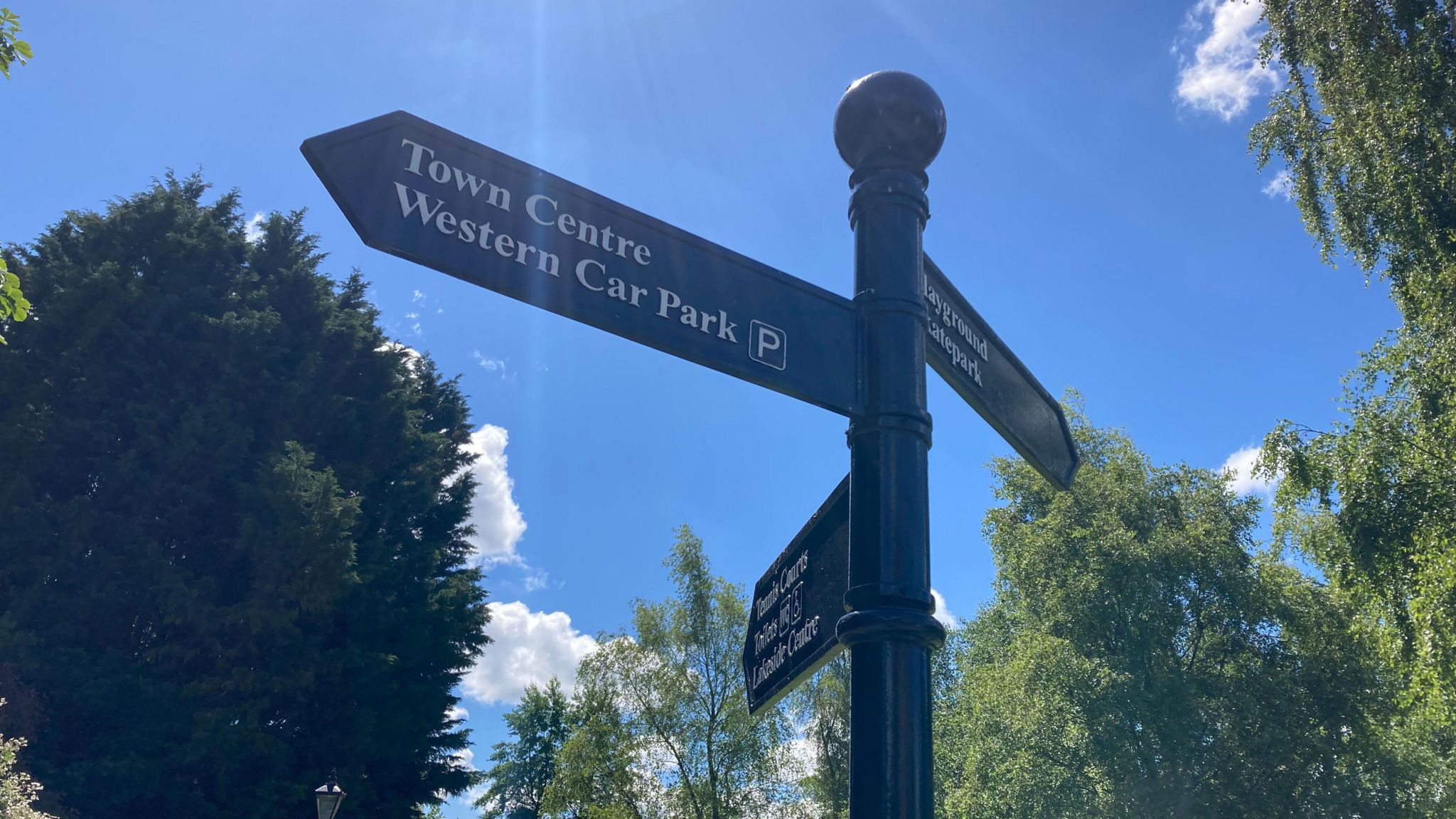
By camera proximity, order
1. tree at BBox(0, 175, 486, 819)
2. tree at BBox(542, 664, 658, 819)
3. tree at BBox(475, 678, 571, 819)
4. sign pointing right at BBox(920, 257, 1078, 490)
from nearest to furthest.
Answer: sign pointing right at BBox(920, 257, 1078, 490)
tree at BBox(0, 175, 486, 819)
tree at BBox(542, 664, 658, 819)
tree at BBox(475, 678, 571, 819)

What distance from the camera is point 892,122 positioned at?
2609 mm

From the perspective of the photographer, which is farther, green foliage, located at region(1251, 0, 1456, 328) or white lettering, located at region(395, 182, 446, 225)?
green foliage, located at region(1251, 0, 1456, 328)

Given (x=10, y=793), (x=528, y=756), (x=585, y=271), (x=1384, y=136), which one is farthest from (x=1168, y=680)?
(x=528, y=756)

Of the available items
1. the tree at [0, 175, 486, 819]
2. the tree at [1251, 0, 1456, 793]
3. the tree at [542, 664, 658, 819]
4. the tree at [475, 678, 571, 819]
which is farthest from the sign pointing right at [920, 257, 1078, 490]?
the tree at [475, 678, 571, 819]

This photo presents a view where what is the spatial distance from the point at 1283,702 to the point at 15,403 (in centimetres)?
2604

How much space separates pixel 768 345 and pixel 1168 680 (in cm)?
2005

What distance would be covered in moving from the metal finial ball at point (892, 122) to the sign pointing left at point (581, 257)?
1.45 ft

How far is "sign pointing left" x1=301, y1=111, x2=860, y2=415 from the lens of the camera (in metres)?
2.14

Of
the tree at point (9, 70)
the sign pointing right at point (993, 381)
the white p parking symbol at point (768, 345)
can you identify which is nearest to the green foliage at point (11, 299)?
the tree at point (9, 70)

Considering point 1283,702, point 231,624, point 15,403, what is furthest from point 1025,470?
point 15,403

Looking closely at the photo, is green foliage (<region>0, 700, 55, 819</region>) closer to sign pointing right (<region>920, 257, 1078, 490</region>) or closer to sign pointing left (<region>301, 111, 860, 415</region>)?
sign pointing left (<region>301, 111, 860, 415</region>)

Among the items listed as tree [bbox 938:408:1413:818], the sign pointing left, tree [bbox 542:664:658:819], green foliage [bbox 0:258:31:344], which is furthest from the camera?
tree [bbox 542:664:658:819]

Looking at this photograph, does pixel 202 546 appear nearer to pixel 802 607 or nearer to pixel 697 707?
pixel 697 707

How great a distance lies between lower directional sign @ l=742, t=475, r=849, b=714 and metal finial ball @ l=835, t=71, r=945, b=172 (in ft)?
2.97
